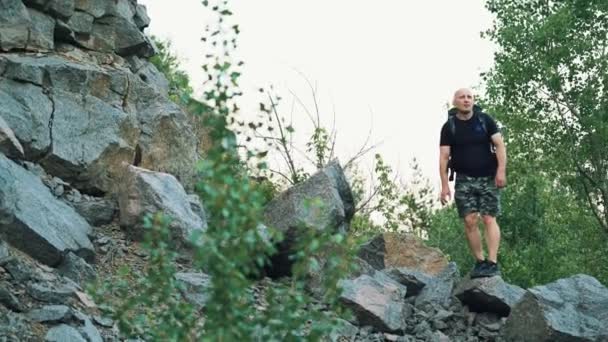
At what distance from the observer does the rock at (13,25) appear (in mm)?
15117

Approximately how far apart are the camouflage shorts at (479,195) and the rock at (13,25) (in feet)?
22.2

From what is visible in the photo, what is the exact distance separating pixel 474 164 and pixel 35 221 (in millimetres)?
5666

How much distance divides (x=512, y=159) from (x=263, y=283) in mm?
15797

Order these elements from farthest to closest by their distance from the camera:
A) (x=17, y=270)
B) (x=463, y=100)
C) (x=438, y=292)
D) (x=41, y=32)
A: 1. (x=41, y=32)
2. (x=438, y=292)
3. (x=463, y=100)
4. (x=17, y=270)

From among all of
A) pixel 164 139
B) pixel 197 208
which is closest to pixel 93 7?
pixel 164 139

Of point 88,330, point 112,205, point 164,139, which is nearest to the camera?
point 88,330

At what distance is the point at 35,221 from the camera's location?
1185 cm

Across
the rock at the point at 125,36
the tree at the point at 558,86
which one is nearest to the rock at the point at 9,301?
the rock at the point at 125,36

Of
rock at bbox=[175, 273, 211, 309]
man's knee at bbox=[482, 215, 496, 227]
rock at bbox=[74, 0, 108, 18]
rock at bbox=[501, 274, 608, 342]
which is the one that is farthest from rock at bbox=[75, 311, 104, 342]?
rock at bbox=[74, 0, 108, 18]

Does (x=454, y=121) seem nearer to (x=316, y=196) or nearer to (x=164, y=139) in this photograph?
(x=316, y=196)

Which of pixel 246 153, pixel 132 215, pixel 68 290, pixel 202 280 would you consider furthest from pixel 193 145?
pixel 246 153

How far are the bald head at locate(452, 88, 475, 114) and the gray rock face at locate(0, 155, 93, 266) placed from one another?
16.5 feet

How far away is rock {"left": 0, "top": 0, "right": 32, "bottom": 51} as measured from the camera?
49.6ft

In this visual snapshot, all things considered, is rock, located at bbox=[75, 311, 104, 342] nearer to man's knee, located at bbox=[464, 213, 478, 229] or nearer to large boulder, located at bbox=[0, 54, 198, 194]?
large boulder, located at bbox=[0, 54, 198, 194]
